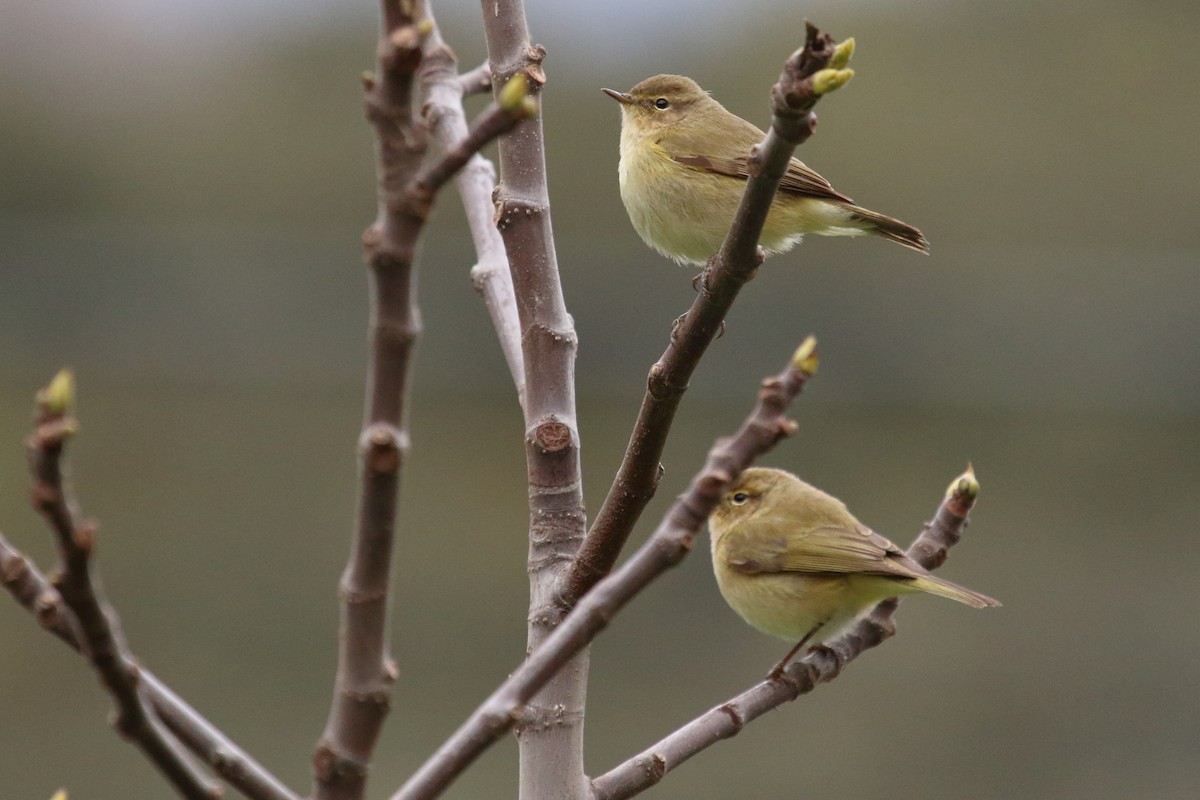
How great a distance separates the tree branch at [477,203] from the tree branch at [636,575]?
1.13 meters

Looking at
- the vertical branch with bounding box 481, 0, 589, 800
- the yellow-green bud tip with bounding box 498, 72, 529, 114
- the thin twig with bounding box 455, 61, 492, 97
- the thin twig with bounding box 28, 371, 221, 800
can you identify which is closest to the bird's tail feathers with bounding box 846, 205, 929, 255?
the thin twig with bounding box 455, 61, 492, 97

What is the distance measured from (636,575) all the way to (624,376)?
8361 millimetres

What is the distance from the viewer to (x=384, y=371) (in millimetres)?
1013

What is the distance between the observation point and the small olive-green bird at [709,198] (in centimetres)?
349

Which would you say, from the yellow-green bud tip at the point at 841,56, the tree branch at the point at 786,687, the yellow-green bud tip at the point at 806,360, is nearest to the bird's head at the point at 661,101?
the tree branch at the point at 786,687

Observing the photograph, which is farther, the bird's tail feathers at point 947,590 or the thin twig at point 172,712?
the bird's tail feathers at point 947,590

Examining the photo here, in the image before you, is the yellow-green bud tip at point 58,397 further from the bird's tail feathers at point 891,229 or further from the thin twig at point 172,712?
the bird's tail feathers at point 891,229

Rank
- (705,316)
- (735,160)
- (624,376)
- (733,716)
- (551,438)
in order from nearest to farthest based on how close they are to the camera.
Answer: (705,316), (733,716), (551,438), (735,160), (624,376)

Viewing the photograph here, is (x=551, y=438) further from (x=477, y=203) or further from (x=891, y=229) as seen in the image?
(x=891, y=229)

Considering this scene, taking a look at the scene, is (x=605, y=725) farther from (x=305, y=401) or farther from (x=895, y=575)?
(x=895, y=575)

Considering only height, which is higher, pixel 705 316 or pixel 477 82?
pixel 477 82

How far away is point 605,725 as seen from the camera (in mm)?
8305

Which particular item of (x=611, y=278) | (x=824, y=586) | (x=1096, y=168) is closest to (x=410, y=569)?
(x=611, y=278)

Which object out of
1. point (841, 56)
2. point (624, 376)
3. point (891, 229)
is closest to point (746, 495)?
point (891, 229)
